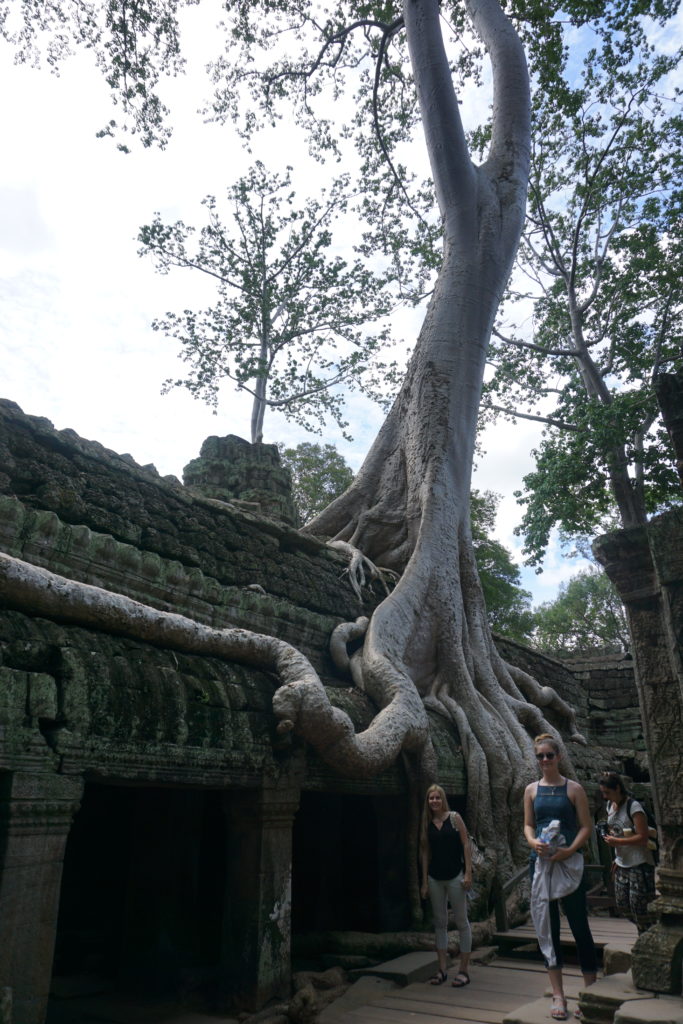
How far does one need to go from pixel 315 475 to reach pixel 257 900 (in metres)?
16.4

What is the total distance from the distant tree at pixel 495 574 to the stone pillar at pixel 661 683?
44.4 feet

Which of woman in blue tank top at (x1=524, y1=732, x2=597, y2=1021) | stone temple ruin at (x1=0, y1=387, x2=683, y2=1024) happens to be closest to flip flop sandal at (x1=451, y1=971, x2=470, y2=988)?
woman in blue tank top at (x1=524, y1=732, x2=597, y2=1021)

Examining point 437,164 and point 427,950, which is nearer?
point 427,950

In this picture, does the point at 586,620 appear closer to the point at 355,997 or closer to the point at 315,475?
the point at 315,475

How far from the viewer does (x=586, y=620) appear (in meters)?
25.5

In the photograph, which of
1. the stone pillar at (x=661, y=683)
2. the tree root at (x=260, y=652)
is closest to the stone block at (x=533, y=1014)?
the stone pillar at (x=661, y=683)

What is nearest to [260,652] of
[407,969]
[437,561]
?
[407,969]

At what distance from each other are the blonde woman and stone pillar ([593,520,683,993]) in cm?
112

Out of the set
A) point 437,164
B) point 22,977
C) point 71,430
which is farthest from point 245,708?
point 437,164

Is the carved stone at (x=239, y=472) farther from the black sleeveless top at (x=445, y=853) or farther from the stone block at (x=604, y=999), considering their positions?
→ the stone block at (x=604, y=999)

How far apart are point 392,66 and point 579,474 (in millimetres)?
6881

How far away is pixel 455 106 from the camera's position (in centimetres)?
830

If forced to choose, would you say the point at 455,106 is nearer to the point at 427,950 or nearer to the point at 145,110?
the point at 145,110

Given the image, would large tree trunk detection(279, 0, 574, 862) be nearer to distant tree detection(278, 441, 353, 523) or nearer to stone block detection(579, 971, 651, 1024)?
stone block detection(579, 971, 651, 1024)
